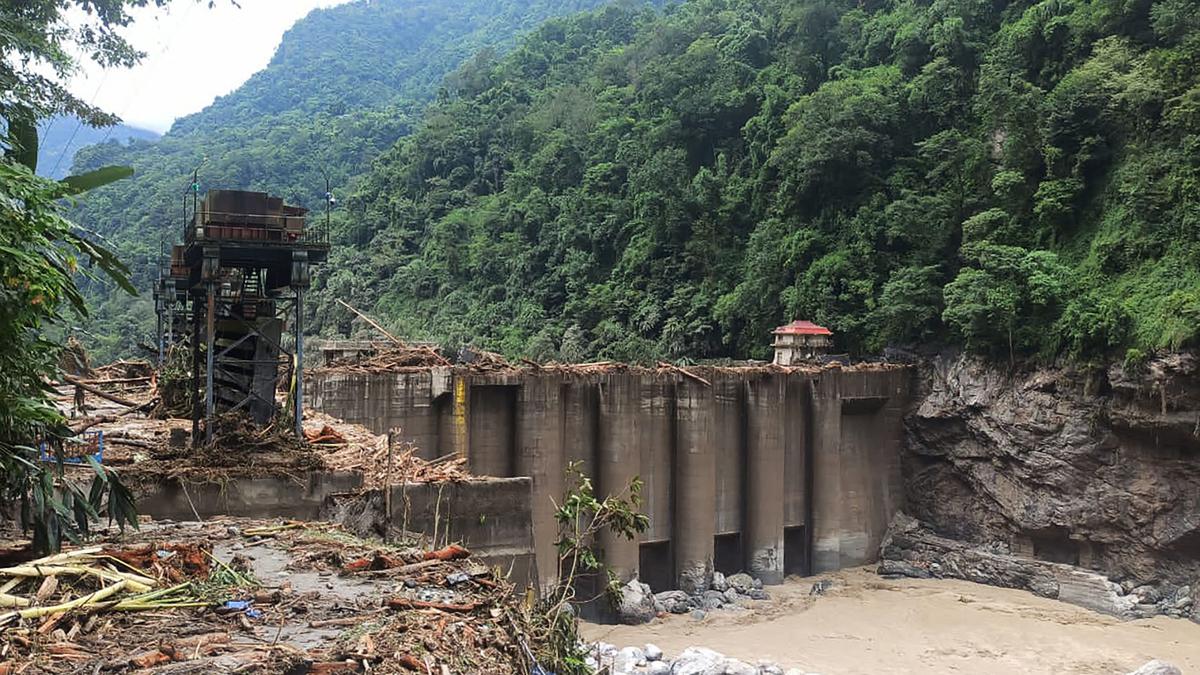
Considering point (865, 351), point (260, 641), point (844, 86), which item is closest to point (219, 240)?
point (260, 641)

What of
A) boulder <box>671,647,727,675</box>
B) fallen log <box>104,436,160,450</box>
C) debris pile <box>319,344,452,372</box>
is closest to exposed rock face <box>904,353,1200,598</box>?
boulder <box>671,647,727,675</box>

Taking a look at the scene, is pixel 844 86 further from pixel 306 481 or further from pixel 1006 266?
pixel 306 481

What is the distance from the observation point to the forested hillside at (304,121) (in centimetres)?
8075

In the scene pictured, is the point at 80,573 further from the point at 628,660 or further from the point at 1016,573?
the point at 1016,573

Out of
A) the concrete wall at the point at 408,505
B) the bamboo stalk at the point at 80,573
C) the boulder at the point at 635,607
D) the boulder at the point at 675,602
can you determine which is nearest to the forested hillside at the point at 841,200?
the boulder at the point at 675,602

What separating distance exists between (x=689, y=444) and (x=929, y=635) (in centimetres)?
880

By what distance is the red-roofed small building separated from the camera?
114ft

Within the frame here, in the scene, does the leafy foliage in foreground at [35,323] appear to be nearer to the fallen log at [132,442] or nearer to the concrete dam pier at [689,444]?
the fallen log at [132,442]

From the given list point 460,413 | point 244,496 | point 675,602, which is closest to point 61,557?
point 244,496

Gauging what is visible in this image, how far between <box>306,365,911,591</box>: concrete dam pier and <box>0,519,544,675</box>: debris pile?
1590 centimetres

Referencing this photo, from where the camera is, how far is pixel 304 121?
12112cm

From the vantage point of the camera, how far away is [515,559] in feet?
49.3

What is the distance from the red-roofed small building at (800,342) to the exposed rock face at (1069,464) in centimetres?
378

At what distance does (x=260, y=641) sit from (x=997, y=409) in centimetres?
2858
